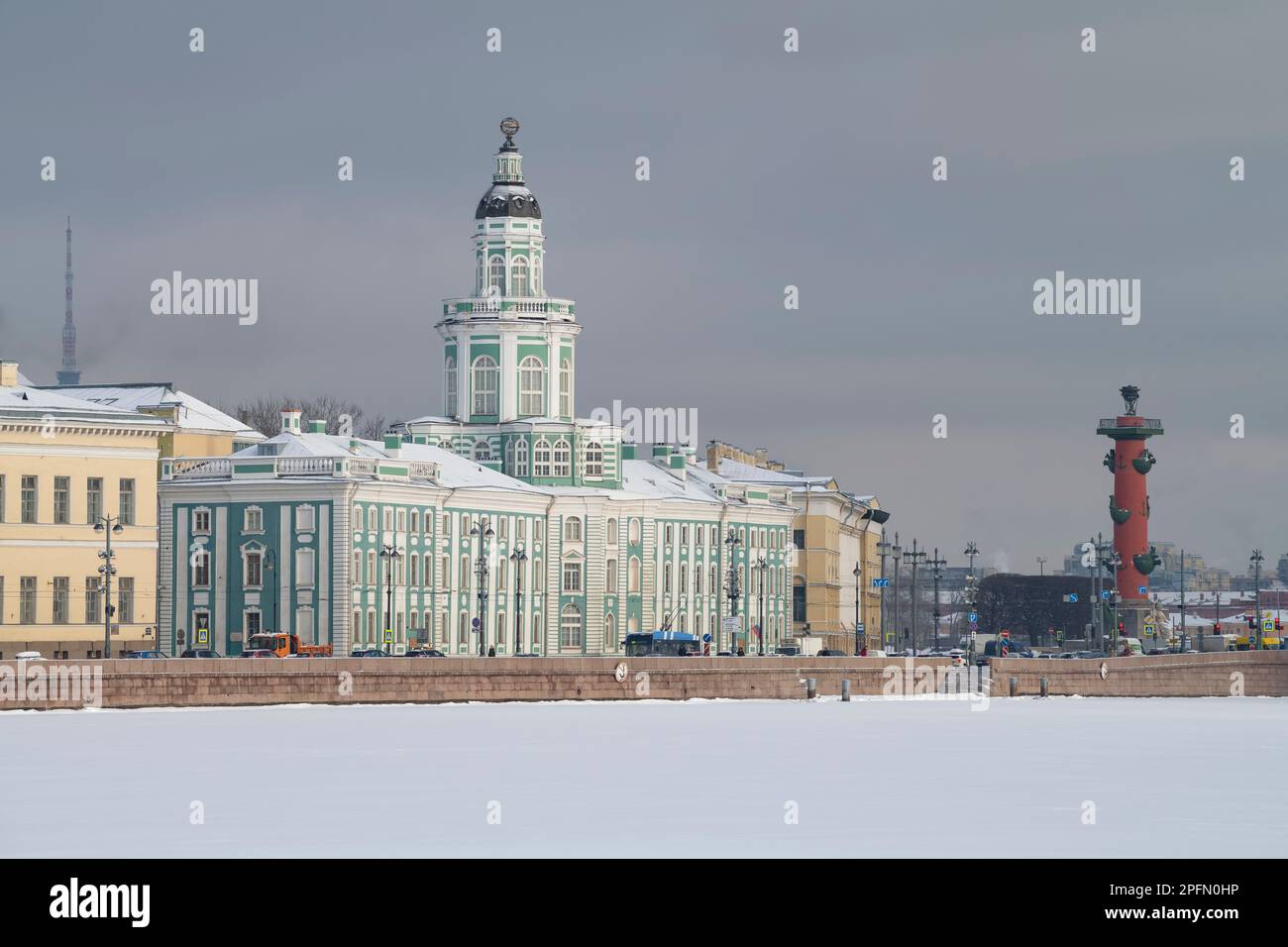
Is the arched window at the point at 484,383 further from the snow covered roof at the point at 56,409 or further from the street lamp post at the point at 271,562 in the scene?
the snow covered roof at the point at 56,409

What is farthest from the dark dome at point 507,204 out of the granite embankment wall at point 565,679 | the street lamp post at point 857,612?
the granite embankment wall at point 565,679

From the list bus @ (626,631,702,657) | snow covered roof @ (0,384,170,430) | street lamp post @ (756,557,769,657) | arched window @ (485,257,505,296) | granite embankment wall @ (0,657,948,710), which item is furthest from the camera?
arched window @ (485,257,505,296)

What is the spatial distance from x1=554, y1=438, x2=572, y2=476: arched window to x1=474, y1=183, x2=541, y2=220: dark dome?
36.5 feet

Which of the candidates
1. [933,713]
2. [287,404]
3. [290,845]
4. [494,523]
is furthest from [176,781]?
[287,404]

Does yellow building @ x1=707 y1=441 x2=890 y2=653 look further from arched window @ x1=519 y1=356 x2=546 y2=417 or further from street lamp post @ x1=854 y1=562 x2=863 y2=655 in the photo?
arched window @ x1=519 y1=356 x2=546 y2=417

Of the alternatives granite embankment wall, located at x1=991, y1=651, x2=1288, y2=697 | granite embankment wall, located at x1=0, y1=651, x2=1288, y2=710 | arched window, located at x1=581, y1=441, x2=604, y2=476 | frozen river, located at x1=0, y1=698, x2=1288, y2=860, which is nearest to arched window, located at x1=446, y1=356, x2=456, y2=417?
arched window, located at x1=581, y1=441, x2=604, y2=476

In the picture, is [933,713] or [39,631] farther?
[39,631]

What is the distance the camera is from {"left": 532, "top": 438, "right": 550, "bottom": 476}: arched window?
380 feet

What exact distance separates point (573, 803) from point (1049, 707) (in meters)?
45.6

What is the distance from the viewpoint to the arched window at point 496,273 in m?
119

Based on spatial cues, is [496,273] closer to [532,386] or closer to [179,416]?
[532,386]
